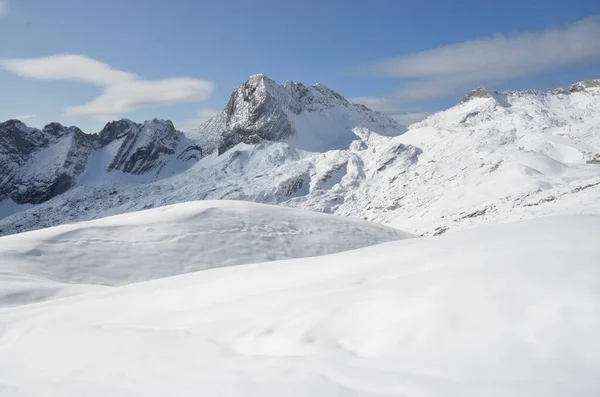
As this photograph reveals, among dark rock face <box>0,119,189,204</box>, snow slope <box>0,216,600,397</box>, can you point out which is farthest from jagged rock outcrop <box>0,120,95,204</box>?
snow slope <box>0,216,600,397</box>

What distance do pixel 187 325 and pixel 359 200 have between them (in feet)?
261

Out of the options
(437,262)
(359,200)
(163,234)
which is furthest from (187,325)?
(359,200)

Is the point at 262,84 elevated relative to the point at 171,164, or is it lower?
elevated

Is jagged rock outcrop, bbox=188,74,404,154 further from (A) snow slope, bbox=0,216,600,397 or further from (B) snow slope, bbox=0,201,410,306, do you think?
(A) snow slope, bbox=0,216,600,397

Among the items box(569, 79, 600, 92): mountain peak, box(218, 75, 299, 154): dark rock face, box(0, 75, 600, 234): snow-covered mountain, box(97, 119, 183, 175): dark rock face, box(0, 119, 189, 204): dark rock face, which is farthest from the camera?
box(97, 119, 183, 175): dark rock face

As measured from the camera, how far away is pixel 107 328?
5324 mm

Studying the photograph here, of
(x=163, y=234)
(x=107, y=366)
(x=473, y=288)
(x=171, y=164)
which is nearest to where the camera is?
(x=473, y=288)

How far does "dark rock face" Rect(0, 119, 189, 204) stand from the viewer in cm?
14550

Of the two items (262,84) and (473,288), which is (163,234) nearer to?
(473,288)

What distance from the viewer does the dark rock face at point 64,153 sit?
14550cm

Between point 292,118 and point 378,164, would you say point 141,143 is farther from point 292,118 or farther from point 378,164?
point 378,164

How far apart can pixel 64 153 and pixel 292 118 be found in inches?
3329

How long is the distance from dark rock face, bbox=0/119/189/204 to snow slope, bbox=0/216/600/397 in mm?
155689

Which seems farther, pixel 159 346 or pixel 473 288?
pixel 159 346
